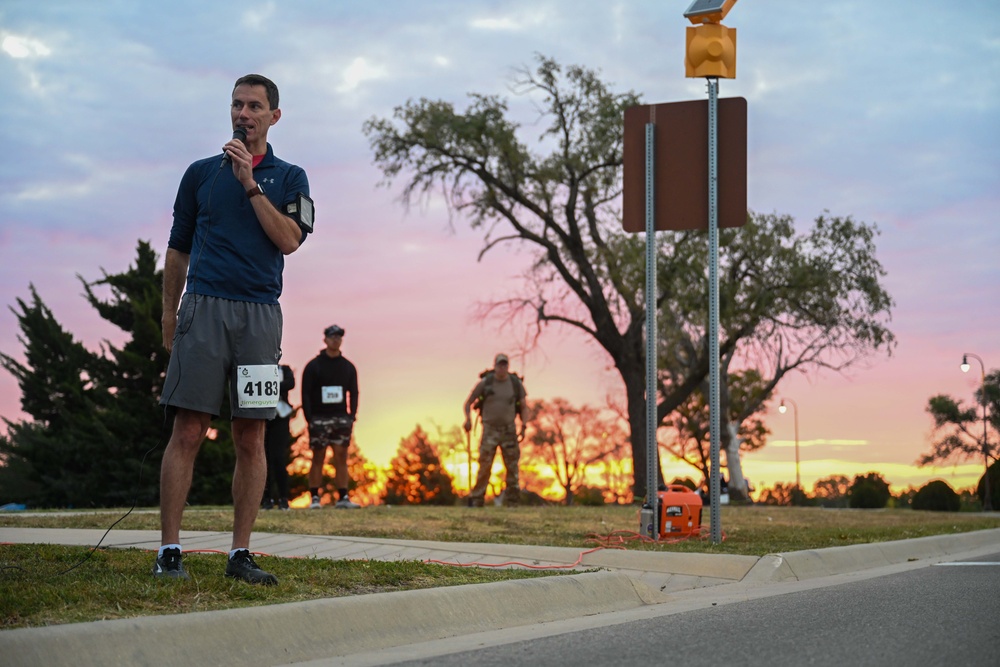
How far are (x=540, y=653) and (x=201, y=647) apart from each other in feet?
3.91

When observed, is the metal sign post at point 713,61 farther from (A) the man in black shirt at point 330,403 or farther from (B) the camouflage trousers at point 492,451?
(B) the camouflage trousers at point 492,451

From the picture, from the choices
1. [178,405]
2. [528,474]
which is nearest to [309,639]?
[178,405]

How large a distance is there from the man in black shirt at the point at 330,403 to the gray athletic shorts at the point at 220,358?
29.8 feet

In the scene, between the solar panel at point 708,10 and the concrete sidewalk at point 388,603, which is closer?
the concrete sidewalk at point 388,603

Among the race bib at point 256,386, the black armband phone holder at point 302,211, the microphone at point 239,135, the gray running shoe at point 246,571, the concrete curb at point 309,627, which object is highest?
the microphone at point 239,135

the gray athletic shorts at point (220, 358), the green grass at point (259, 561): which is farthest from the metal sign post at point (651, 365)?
the gray athletic shorts at point (220, 358)

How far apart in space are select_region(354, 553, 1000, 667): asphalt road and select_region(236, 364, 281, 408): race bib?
53.6 inches

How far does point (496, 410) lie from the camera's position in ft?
55.3

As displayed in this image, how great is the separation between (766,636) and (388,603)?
152cm

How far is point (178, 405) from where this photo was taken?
4.86 m

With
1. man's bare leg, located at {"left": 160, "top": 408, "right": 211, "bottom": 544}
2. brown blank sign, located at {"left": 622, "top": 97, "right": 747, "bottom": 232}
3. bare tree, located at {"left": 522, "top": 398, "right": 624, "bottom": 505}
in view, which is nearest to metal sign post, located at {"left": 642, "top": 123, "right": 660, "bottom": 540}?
brown blank sign, located at {"left": 622, "top": 97, "right": 747, "bottom": 232}

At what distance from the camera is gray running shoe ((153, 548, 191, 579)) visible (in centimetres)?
A: 475

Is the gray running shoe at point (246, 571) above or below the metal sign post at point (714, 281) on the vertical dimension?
below

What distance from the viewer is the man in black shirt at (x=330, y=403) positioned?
14.2 meters
